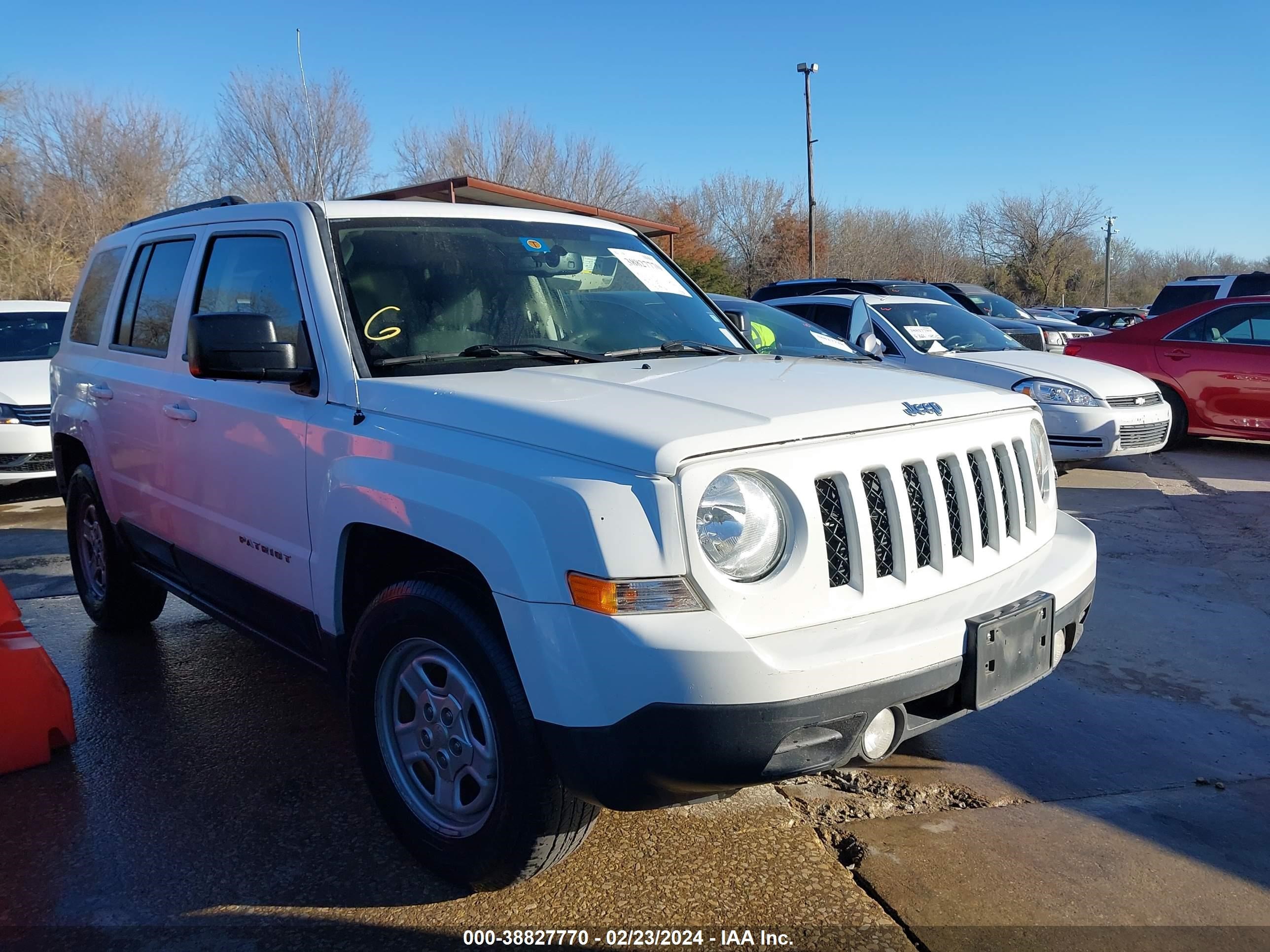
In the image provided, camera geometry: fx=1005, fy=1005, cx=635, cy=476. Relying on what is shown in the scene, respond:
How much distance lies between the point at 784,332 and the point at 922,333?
2110mm

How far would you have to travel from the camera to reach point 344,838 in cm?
304

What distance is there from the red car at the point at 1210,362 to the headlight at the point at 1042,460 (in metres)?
8.29

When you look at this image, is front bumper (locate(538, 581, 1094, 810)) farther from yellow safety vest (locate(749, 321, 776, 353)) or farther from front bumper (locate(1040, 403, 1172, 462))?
front bumper (locate(1040, 403, 1172, 462))

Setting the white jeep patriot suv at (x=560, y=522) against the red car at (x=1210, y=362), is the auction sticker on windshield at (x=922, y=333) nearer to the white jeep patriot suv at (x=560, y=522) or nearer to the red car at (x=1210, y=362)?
the red car at (x=1210, y=362)

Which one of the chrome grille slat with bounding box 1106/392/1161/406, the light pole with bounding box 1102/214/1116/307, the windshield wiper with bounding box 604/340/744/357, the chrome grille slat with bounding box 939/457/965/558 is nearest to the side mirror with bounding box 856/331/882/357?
the windshield wiper with bounding box 604/340/744/357

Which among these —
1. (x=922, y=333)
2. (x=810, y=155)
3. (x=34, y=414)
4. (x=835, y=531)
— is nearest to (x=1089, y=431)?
(x=922, y=333)

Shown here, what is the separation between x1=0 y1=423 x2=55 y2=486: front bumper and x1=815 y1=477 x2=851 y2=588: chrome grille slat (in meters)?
8.01

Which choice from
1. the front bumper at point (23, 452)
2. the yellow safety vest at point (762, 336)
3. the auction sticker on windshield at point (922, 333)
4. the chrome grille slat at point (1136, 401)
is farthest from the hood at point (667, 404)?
the front bumper at point (23, 452)

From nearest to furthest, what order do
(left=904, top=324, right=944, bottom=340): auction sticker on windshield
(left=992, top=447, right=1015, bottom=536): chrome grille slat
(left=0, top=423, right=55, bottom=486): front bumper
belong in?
1. (left=992, top=447, right=1015, bottom=536): chrome grille slat
2. (left=0, top=423, right=55, bottom=486): front bumper
3. (left=904, top=324, right=944, bottom=340): auction sticker on windshield

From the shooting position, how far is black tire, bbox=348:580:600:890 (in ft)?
7.75

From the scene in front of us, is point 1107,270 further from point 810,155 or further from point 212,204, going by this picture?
point 212,204

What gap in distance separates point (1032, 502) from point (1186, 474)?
7.35m

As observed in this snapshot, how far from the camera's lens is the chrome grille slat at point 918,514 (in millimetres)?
2564

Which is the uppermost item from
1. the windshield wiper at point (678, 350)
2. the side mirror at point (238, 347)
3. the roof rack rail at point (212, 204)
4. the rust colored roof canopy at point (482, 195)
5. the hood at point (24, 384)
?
the rust colored roof canopy at point (482, 195)
